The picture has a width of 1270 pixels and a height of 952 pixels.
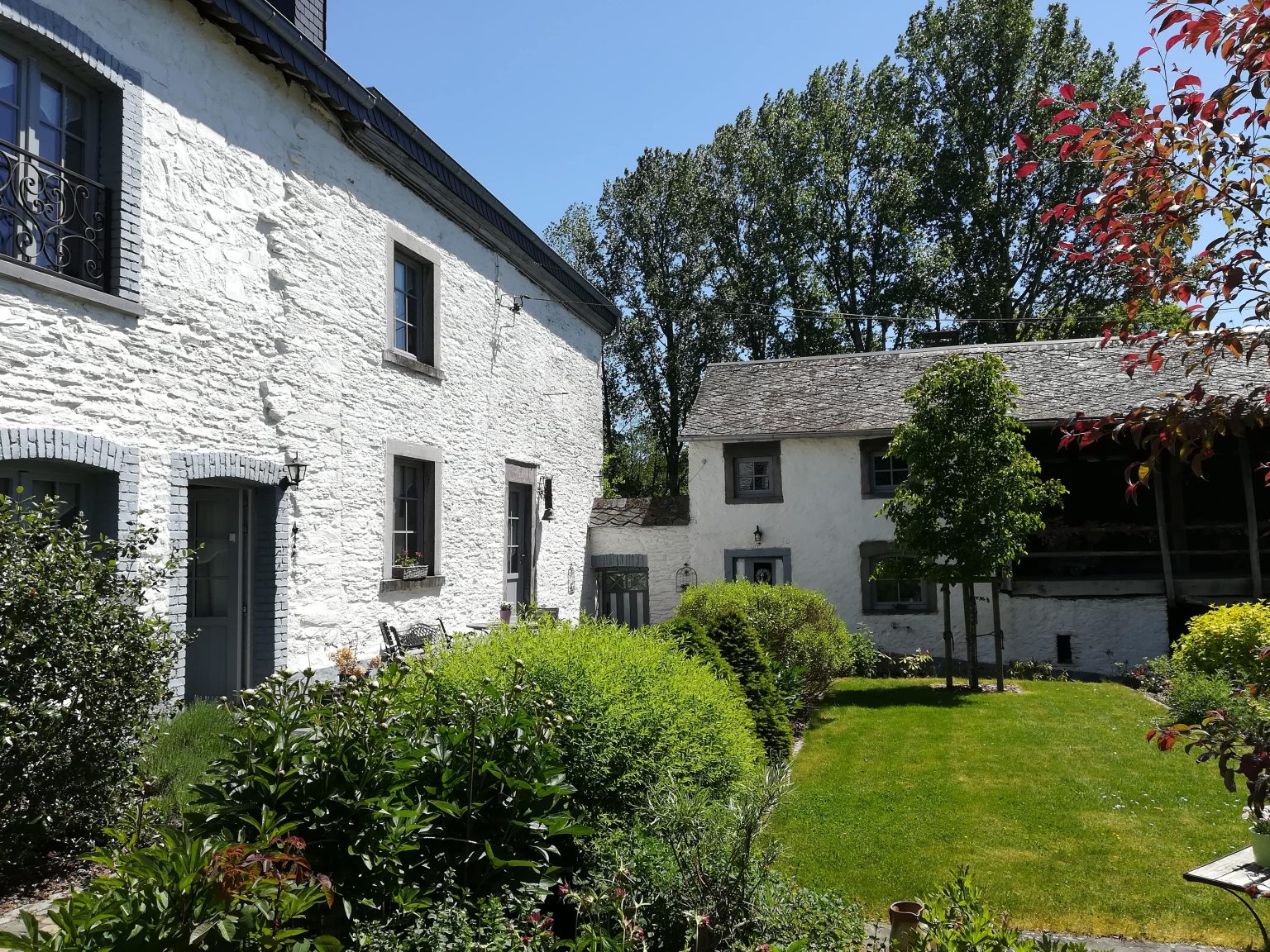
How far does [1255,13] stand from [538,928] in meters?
3.52

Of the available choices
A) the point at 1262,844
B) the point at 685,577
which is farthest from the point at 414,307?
the point at 1262,844

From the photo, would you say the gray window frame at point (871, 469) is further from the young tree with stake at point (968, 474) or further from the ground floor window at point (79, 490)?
the ground floor window at point (79, 490)

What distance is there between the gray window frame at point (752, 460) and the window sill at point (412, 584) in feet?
26.1

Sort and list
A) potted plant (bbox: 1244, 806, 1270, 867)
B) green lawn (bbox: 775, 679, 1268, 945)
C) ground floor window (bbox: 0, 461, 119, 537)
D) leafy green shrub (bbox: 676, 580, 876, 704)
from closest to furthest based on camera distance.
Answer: potted plant (bbox: 1244, 806, 1270, 867), green lawn (bbox: 775, 679, 1268, 945), ground floor window (bbox: 0, 461, 119, 537), leafy green shrub (bbox: 676, 580, 876, 704)

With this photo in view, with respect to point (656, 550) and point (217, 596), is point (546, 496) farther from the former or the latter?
point (217, 596)

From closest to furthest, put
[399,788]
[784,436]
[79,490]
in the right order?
[399,788], [79,490], [784,436]

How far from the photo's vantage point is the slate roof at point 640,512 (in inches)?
720

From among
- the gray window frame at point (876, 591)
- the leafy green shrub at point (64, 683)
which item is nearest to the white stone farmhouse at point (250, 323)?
the leafy green shrub at point (64, 683)

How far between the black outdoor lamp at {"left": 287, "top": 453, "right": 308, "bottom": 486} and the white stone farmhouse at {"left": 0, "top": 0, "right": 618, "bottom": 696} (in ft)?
0.46

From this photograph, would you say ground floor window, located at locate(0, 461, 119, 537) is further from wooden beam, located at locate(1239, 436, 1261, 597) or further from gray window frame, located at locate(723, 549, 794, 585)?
wooden beam, located at locate(1239, 436, 1261, 597)

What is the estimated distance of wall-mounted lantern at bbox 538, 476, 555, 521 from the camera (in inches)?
608

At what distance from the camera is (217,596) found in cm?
853

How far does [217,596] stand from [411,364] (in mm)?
3735

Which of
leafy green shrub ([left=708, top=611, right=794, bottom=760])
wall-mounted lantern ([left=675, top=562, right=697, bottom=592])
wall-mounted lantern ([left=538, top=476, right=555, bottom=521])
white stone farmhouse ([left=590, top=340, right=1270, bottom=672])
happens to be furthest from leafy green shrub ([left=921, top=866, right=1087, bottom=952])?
wall-mounted lantern ([left=675, top=562, right=697, bottom=592])
